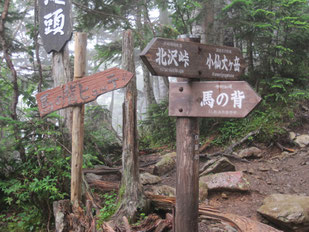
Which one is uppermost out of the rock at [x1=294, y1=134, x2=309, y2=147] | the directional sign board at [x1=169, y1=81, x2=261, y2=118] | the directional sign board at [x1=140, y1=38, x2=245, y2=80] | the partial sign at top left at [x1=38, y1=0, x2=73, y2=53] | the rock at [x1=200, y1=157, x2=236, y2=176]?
the partial sign at top left at [x1=38, y1=0, x2=73, y2=53]

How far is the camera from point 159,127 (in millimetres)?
10305

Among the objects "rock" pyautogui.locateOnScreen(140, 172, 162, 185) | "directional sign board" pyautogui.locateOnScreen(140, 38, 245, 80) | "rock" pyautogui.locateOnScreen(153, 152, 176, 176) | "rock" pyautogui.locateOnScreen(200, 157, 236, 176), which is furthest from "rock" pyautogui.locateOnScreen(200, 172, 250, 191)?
"directional sign board" pyautogui.locateOnScreen(140, 38, 245, 80)

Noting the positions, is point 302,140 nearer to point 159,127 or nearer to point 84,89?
point 159,127

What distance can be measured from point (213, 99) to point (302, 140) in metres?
6.18

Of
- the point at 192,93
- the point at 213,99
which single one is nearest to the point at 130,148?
the point at 192,93

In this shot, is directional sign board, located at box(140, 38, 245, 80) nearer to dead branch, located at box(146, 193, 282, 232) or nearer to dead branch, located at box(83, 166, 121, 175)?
dead branch, located at box(146, 193, 282, 232)

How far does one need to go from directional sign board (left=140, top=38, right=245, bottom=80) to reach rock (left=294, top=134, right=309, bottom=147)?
569cm

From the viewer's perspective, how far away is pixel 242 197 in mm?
5480

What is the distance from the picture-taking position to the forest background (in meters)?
4.98

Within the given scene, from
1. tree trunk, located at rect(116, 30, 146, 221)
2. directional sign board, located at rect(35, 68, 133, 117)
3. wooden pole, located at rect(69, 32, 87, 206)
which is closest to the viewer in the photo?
directional sign board, located at rect(35, 68, 133, 117)

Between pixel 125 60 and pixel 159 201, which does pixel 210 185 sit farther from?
pixel 125 60

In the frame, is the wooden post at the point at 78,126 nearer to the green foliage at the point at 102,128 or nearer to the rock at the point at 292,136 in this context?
the green foliage at the point at 102,128

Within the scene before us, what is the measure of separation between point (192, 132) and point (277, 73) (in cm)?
719

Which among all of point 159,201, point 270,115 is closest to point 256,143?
point 270,115
